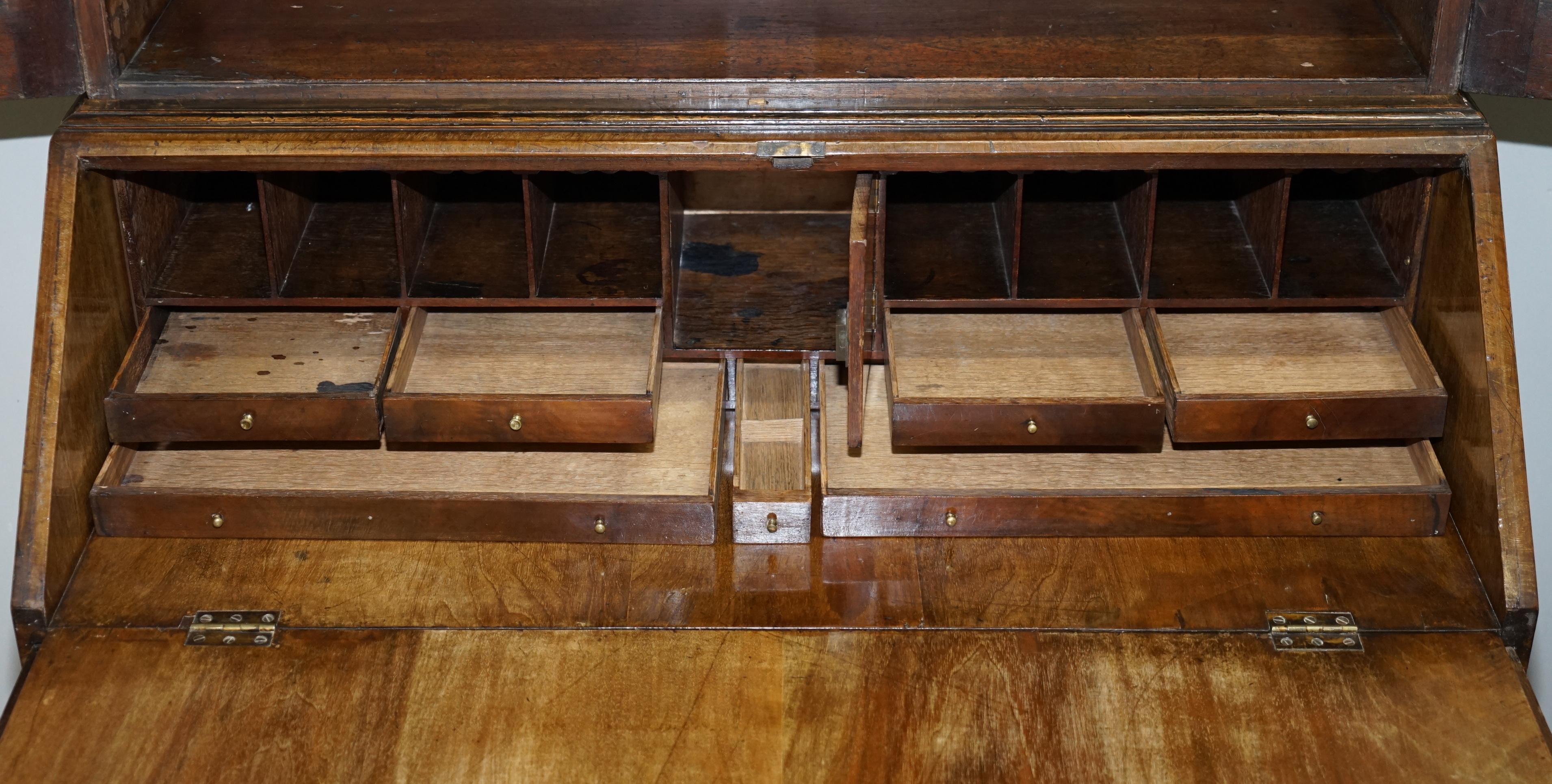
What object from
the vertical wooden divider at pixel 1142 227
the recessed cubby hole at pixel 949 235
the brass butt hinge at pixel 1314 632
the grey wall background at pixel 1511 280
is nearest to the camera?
the brass butt hinge at pixel 1314 632

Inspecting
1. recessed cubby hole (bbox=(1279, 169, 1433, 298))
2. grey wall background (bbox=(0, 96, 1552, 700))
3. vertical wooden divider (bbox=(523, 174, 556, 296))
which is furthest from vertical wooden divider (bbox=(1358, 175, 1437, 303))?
vertical wooden divider (bbox=(523, 174, 556, 296))

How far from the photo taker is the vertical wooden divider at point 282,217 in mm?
2045

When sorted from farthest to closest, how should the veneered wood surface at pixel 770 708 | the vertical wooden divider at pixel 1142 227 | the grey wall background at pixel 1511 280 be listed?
the grey wall background at pixel 1511 280 < the vertical wooden divider at pixel 1142 227 < the veneered wood surface at pixel 770 708

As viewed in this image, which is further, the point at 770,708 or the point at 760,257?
the point at 760,257

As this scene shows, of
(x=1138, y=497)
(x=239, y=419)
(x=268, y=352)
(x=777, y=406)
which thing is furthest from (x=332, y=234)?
(x=1138, y=497)

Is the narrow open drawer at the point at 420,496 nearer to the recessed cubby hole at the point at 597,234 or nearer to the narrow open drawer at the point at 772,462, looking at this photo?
the narrow open drawer at the point at 772,462

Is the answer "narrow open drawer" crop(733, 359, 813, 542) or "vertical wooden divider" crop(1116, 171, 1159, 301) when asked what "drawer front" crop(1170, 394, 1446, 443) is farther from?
"narrow open drawer" crop(733, 359, 813, 542)

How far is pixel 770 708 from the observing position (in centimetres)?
184

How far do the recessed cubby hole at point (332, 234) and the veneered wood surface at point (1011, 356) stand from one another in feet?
2.60

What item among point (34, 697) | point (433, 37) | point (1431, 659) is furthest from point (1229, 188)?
point (34, 697)

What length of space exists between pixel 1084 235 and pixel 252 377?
1314 mm

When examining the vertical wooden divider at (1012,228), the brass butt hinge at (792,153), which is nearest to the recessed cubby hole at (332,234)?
the brass butt hinge at (792,153)

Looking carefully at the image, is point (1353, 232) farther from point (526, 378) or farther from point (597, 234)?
point (526, 378)

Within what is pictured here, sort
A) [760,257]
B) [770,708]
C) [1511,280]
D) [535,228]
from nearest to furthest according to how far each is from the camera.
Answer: [770,708]
[535,228]
[760,257]
[1511,280]
